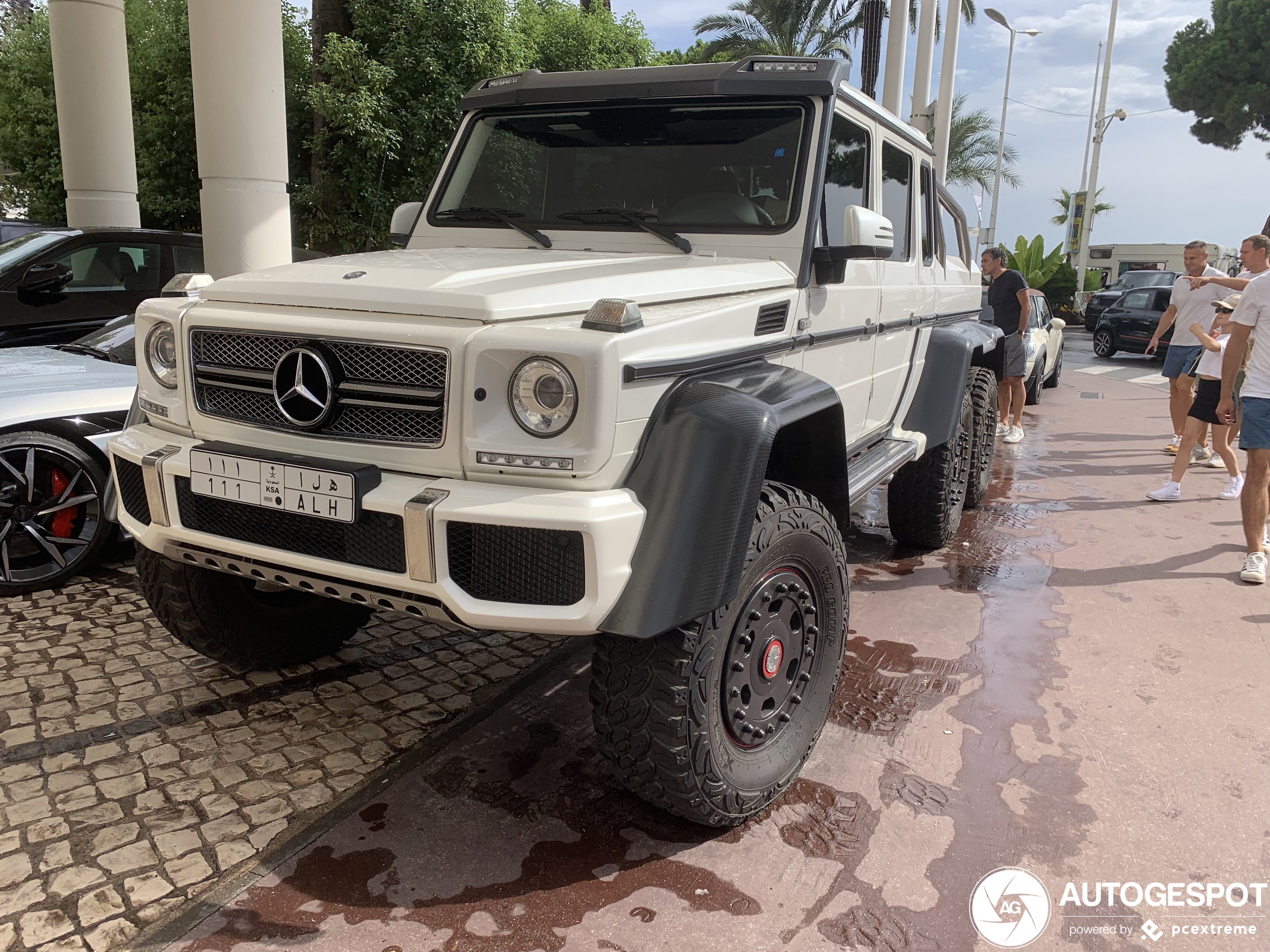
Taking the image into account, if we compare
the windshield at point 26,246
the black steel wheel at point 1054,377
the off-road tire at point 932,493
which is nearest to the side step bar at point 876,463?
the off-road tire at point 932,493

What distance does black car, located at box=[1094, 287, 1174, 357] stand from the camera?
1777 cm

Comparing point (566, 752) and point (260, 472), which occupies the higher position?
point (260, 472)

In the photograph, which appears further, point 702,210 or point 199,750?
point 702,210

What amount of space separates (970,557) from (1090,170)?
100 ft

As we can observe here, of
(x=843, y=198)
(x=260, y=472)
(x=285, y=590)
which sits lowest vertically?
(x=285, y=590)

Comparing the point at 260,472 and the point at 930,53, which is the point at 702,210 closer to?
the point at 260,472

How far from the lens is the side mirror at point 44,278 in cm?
575

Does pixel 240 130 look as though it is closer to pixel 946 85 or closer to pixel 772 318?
pixel 772 318

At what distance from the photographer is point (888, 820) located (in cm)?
267

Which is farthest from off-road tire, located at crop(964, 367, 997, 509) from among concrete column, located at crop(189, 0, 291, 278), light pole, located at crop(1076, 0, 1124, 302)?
light pole, located at crop(1076, 0, 1124, 302)

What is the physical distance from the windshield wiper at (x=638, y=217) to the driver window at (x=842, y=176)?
0.51 m

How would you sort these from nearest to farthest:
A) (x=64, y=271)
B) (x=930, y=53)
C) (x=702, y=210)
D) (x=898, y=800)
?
(x=898, y=800), (x=702, y=210), (x=64, y=271), (x=930, y=53)

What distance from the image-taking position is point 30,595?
4168 millimetres

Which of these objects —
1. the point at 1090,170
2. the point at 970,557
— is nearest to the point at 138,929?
the point at 970,557
